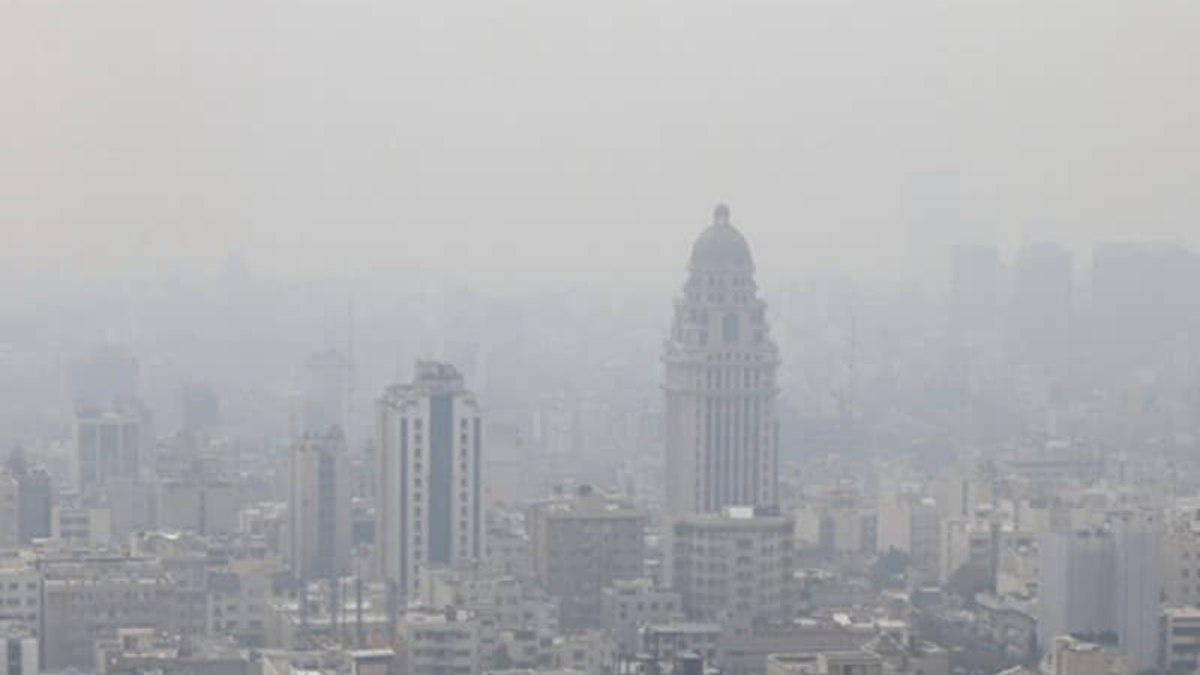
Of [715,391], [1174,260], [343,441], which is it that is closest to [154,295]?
[343,441]

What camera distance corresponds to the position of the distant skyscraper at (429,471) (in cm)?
1106

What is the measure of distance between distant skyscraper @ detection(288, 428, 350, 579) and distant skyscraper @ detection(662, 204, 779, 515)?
1.92 m

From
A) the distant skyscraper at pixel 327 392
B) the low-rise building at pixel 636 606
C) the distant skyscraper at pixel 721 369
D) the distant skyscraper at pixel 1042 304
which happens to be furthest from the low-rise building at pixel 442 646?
the distant skyscraper at pixel 721 369

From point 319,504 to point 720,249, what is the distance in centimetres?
268

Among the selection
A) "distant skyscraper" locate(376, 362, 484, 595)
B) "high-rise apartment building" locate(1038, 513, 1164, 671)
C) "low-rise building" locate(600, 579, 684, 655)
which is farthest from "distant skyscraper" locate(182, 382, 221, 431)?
"high-rise apartment building" locate(1038, 513, 1164, 671)

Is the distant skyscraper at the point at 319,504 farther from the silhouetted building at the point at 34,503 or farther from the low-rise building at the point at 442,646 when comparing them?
the low-rise building at the point at 442,646

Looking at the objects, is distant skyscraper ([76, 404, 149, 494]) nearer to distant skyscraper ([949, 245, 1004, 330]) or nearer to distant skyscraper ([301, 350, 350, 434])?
distant skyscraper ([301, 350, 350, 434])

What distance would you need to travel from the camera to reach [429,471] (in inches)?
448

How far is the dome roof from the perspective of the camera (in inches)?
516

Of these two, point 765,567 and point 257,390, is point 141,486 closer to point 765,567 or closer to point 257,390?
point 257,390

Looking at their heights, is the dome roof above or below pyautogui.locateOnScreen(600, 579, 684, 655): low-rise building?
above

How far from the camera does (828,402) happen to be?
44.8 feet

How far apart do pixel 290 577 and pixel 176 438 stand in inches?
107

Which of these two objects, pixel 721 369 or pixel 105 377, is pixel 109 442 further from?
pixel 721 369
